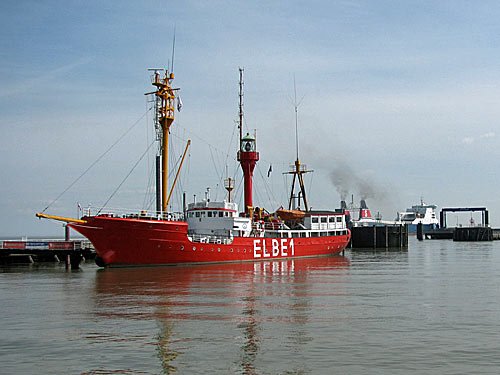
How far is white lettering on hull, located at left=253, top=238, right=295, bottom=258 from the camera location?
52.5 meters

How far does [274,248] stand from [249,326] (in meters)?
34.3

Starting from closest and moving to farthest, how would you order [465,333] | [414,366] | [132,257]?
[414,366], [465,333], [132,257]

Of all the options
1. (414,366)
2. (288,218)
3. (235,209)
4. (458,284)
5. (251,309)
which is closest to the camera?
(414,366)

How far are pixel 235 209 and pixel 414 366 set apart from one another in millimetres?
37259

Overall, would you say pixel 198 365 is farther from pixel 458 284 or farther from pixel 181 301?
pixel 458 284

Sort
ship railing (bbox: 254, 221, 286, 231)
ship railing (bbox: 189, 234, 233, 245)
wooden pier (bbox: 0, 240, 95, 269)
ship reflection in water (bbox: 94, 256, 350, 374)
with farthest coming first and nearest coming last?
1. ship railing (bbox: 254, 221, 286, 231)
2. wooden pier (bbox: 0, 240, 95, 269)
3. ship railing (bbox: 189, 234, 233, 245)
4. ship reflection in water (bbox: 94, 256, 350, 374)

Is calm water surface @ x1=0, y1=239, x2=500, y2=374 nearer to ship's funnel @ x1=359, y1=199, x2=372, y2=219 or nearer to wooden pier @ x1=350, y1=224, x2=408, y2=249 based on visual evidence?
wooden pier @ x1=350, y1=224, x2=408, y2=249

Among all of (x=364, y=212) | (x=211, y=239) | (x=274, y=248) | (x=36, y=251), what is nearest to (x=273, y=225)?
(x=274, y=248)

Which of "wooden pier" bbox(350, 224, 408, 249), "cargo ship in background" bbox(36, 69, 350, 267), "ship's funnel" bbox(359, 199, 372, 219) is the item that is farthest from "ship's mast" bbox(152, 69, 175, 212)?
"ship's funnel" bbox(359, 199, 372, 219)

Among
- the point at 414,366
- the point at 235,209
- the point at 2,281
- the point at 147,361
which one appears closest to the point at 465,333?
the point at 414,366

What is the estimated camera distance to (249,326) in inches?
798

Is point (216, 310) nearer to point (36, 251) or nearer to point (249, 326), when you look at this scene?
point (249, 326)

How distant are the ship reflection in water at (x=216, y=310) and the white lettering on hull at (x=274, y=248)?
29.1 ft

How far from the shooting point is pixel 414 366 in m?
15.1
